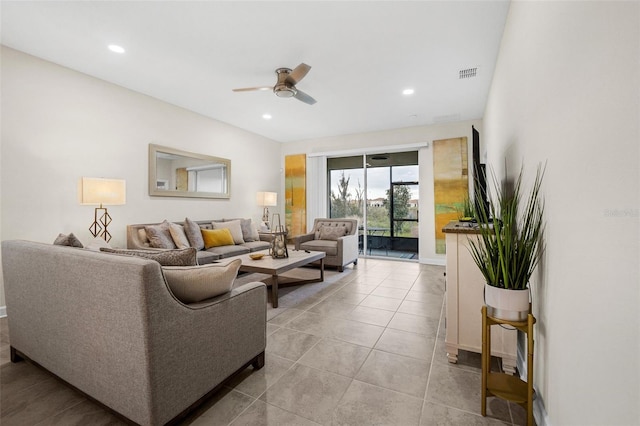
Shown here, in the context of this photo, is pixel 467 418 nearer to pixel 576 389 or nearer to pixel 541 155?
pixel 576 389

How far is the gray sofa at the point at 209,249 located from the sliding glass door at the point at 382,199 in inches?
98.3

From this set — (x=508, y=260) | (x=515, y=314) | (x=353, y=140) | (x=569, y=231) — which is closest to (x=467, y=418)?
(x=515, y=314)

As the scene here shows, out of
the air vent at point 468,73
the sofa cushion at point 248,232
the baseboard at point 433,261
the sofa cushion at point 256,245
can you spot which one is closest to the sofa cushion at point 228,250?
the sofa cushion at point 256,245

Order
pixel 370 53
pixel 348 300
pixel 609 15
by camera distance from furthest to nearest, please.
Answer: pixel 348 300, pixel 370 53, pixel 609 15

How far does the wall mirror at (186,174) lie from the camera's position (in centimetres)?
437

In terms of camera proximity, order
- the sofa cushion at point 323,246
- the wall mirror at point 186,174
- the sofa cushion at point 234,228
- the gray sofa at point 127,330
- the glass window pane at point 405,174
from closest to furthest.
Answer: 1. the gray sofa at point 127,330
2. the wall mirror at point 186,174
3. the sofa cushion at point 323,246
4. the sofa cushion at point 234,228
5. the glass window pane at point 405,174

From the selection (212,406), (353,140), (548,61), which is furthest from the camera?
(353,140)

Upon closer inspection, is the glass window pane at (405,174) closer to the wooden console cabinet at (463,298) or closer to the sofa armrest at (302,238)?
the sofa armrest at (302,238)

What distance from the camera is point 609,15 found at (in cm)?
86

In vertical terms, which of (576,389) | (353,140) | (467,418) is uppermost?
(353,140)

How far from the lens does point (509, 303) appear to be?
1408 millimetres

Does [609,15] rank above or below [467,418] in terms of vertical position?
above

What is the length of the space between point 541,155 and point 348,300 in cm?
247

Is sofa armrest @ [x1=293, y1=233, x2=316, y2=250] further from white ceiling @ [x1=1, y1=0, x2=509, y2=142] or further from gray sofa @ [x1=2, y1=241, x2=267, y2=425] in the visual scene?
gray sofa @ [x1=2, y1=241, x2=267, y2=425]
